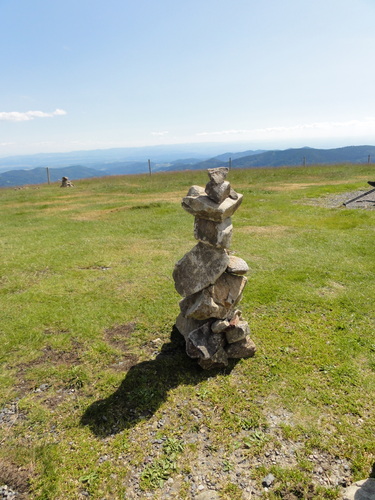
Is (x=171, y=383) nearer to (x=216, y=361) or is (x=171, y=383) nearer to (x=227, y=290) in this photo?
(x=216, y=361)

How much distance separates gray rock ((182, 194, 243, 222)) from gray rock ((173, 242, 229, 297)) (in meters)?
0.80

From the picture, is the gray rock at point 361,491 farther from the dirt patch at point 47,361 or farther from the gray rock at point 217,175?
the dirt patch at point 47,361

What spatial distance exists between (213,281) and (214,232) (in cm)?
107

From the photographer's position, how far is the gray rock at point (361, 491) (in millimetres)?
4398

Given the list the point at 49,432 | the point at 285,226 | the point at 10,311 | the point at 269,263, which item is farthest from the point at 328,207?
the point at 49,432

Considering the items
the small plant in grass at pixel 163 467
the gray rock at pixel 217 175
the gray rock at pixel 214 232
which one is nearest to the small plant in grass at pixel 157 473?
the small plant in grass at pixel 163 467

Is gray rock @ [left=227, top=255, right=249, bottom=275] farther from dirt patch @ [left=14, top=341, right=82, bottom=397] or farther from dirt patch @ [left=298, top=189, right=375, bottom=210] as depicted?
dirt patch @ [left=298, top=189, right=375, bottom=210]

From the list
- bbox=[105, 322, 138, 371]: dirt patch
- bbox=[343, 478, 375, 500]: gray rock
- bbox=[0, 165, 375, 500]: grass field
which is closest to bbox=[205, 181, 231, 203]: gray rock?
bbox=[0, 165, 375, 500]: grass field

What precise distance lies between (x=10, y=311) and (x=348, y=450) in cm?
946

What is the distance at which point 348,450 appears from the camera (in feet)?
17.3

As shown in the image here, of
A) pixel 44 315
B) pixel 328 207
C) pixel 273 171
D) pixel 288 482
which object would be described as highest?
pixel 273 171

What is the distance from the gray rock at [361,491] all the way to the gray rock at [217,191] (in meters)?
5.10

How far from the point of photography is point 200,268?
23.6 feet

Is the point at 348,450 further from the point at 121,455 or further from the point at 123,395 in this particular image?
the point at 123,395
